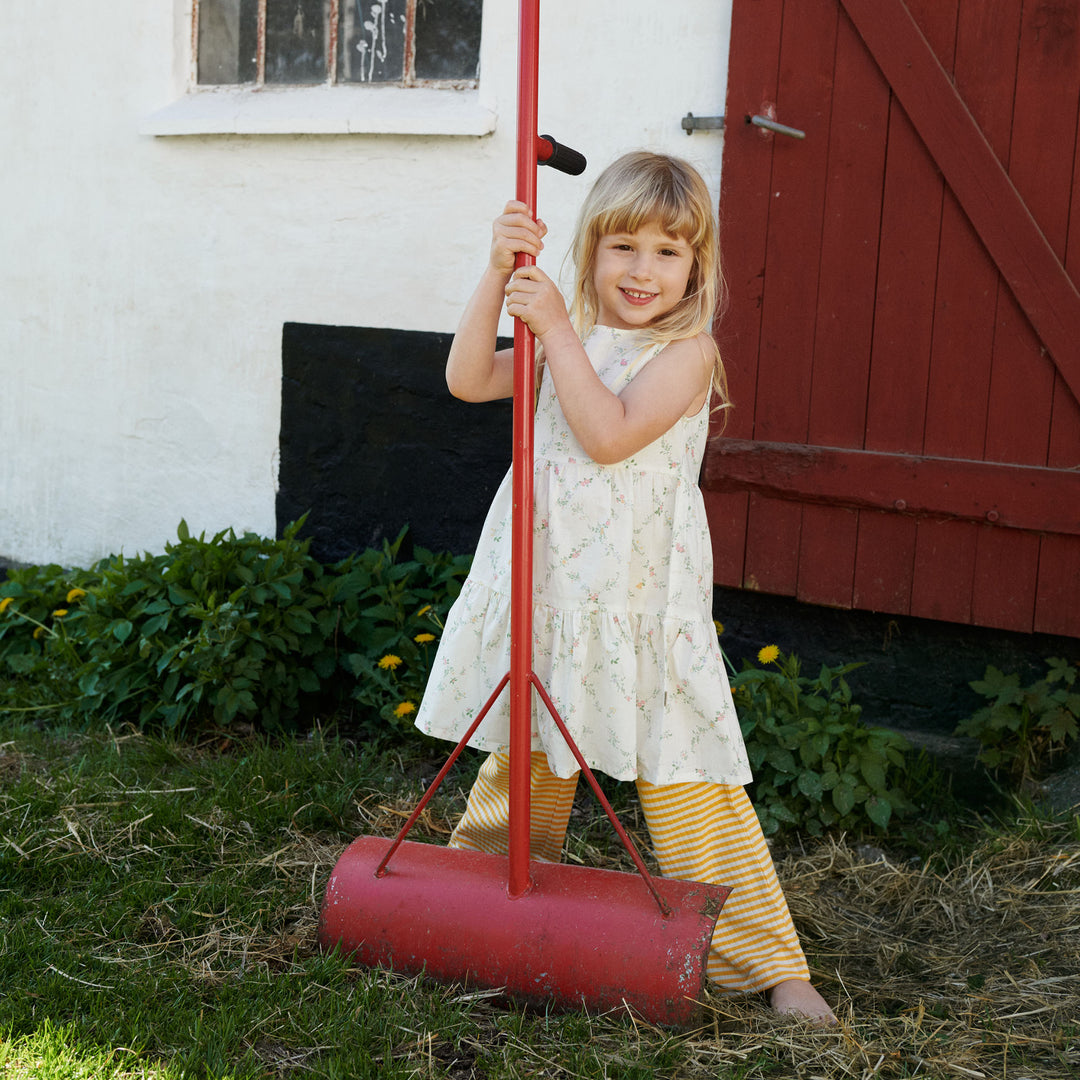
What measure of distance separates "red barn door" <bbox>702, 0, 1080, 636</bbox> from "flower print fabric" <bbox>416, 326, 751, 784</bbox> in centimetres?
110

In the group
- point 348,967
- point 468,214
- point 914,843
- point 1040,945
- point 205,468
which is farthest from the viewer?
point 205,468

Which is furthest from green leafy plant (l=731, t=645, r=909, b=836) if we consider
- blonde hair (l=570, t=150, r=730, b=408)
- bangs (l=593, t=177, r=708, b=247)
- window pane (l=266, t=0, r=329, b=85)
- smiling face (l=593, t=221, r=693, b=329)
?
window pane (l=266, t=0, r=329, b=85)

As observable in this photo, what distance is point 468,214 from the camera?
3637mm

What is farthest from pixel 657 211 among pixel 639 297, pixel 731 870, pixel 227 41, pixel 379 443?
pixel 227 41

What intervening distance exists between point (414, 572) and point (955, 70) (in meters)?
1.95

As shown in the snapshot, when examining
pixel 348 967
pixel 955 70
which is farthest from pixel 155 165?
pixel 348 967

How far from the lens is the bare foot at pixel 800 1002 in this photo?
2092 mm

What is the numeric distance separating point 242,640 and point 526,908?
1.56 meters

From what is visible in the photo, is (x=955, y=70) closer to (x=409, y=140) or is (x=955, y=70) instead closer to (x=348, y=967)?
(x=409, y=140)

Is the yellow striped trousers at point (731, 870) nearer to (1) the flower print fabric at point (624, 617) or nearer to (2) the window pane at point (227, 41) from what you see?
(1) the flower print fabric at point (624, 617)

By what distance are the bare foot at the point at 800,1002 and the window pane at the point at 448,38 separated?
274cm

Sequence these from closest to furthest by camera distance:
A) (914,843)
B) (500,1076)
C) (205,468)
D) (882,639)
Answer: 1. (500,1076)
2. (914,843)
3. (882,639)
4. (205,468)

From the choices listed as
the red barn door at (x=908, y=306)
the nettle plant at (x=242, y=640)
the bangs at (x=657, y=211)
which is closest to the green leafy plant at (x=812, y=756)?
the red barn door at (x=908, y=306)

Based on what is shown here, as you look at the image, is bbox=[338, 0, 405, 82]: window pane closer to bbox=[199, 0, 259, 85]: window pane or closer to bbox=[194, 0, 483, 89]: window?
bbox=[194, 0, 483, 89]: window
